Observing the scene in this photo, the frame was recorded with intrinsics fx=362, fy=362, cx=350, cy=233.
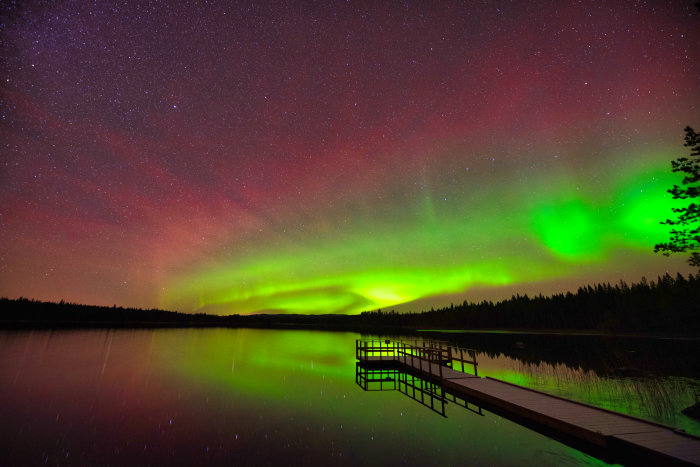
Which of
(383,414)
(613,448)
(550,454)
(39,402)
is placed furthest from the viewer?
(39,402)

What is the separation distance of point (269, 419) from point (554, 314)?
118323 millimetres

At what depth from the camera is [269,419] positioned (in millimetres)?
17781

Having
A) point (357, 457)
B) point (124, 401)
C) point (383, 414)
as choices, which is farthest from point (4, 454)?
point (383, 414)

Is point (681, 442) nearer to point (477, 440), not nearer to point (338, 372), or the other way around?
point (477, 440)

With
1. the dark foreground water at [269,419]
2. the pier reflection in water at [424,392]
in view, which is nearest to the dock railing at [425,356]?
the pier reflection in water at [424,392]

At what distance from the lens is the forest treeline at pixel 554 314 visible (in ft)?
268

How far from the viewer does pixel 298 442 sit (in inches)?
557

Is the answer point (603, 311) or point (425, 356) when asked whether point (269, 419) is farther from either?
point (603, 311)

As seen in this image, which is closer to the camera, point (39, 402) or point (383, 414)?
point (383, 414)

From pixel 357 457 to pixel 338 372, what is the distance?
23.1 meters

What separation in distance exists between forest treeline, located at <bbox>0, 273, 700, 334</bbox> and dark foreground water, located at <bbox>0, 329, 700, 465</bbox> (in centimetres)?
3076

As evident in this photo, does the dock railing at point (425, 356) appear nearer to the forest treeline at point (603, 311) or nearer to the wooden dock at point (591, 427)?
the wooden dock at point (591, 427)

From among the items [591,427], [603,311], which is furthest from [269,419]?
[603,311]

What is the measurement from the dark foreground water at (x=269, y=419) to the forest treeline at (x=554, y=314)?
30.8 meters
